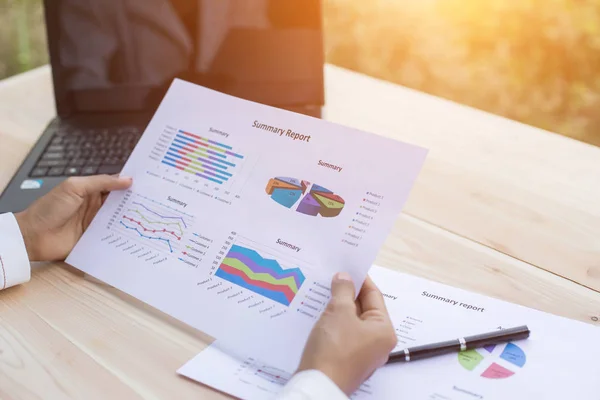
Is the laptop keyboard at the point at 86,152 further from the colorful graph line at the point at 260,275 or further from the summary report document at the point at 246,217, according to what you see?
the colorful graph line at the point at 260,275

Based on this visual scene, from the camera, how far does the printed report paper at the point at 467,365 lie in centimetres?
52

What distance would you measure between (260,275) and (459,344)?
20 centimetres

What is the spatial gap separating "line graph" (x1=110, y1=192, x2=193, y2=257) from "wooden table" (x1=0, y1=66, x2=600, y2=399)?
63 millimetres

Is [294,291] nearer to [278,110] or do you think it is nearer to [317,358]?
[317,358]

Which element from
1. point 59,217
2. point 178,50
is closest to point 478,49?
point 178,50

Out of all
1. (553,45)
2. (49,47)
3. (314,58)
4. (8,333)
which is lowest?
(8,333)

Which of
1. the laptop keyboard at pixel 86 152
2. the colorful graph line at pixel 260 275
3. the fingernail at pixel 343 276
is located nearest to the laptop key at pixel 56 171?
the laptop keyboard at pixel 86 152

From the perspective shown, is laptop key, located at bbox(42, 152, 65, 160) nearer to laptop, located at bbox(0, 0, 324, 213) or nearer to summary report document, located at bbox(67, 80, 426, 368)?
laptop, located at bbox(0, 0, 324, 213)

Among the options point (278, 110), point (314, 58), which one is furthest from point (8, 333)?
point (314, 58)

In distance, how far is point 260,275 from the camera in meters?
0.59

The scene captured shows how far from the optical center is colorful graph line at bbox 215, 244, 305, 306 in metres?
0.57

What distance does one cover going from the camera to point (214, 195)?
2.12 ft

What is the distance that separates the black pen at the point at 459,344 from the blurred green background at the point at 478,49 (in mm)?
872

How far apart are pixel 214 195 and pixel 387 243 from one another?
21 cm
